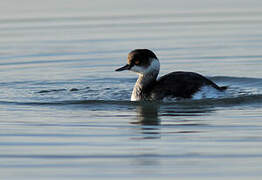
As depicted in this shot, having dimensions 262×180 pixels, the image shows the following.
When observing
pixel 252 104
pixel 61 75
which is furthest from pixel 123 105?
pixel 61 75

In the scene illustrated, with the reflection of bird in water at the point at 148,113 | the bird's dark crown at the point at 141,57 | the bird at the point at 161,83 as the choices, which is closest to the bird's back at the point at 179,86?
the bird at the point at 161,83

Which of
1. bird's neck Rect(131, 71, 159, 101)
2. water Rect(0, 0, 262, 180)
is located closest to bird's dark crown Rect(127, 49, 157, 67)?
bird's neck Rect(131, 71, 159, 101)

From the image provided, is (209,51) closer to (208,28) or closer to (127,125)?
(208,28)

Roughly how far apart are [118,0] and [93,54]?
6.52 meters

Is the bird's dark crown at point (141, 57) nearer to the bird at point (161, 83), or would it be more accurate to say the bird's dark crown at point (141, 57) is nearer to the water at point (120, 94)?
the bird at point (161, 83)

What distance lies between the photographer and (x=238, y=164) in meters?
9.07

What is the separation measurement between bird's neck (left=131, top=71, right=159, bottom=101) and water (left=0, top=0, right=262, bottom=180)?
0.80 feet

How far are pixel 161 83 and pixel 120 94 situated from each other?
1.27 metres

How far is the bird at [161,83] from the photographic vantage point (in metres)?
13.2

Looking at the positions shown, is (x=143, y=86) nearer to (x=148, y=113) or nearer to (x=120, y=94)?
(x=120, y=94)

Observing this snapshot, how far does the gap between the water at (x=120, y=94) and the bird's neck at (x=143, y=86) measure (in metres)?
0.24

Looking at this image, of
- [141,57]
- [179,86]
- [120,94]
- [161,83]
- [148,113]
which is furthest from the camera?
[120,94]

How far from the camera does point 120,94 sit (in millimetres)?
14539

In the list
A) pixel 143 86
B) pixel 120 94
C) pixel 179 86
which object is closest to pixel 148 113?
pixel 179 86
